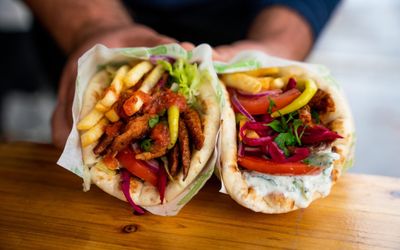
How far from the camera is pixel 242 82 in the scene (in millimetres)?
1745

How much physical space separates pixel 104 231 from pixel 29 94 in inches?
158

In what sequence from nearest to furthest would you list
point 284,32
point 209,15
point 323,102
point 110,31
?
1. point 323,102
2. point 110,31
3. point 284,32
4. point 209,15

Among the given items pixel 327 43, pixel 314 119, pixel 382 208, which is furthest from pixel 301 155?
pixel 327 43

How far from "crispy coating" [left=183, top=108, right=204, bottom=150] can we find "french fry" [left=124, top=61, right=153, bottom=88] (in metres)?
0.21

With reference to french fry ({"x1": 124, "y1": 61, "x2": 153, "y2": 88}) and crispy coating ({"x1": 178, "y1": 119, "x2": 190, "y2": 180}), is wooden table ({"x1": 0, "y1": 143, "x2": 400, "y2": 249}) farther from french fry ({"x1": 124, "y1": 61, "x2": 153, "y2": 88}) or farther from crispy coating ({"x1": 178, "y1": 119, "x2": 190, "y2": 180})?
french fry ({"x1": 124, "y1": 61, "x2": 153, "y2": 88})

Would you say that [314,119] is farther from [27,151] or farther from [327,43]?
[327,43]

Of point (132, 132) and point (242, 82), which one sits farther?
point (242, 82)

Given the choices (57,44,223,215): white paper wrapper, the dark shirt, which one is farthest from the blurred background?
(57,44,223,215): white paper wrapper

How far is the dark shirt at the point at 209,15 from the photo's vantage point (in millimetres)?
2803

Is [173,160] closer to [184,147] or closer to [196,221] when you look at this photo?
[184,147]

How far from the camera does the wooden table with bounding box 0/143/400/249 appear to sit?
150 centimetres

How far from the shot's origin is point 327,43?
19.5ft

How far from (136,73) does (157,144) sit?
277 millimetres

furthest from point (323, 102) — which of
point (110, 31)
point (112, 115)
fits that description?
point (110, 31)
